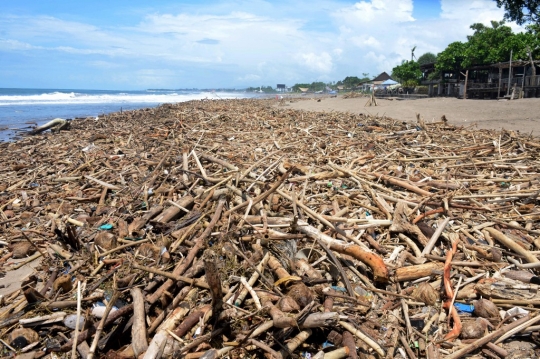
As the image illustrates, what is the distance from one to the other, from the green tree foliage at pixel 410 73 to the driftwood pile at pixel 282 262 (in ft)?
156

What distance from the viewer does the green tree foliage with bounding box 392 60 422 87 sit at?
48625 millimetres

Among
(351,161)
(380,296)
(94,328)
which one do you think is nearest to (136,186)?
(94,328)

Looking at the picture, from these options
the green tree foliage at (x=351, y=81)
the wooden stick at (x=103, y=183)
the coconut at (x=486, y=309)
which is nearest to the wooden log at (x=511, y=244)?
the coconut at (x=486, y=309)

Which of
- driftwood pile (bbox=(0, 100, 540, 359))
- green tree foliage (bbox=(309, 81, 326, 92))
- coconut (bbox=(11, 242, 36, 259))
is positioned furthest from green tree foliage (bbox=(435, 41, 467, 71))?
green tree foliage (bbox=(309, 81, 326, 92))

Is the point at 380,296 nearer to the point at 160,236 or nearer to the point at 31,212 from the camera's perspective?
the point at 160,236

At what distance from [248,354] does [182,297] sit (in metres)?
0.75

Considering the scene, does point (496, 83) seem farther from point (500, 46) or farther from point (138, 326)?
point (138, 326)

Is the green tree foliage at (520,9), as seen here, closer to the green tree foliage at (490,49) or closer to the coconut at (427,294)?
the green tree foliage at (490,49)

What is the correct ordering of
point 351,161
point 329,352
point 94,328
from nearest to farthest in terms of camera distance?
point 329,352, point 94,328, point 351,161

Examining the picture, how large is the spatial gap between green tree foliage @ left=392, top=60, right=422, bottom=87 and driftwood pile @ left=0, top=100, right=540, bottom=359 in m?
47.4

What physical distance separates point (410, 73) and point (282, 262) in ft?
176

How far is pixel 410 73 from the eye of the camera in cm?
4950

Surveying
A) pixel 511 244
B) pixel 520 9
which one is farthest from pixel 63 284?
pixel 520 9

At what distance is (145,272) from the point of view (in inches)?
120
